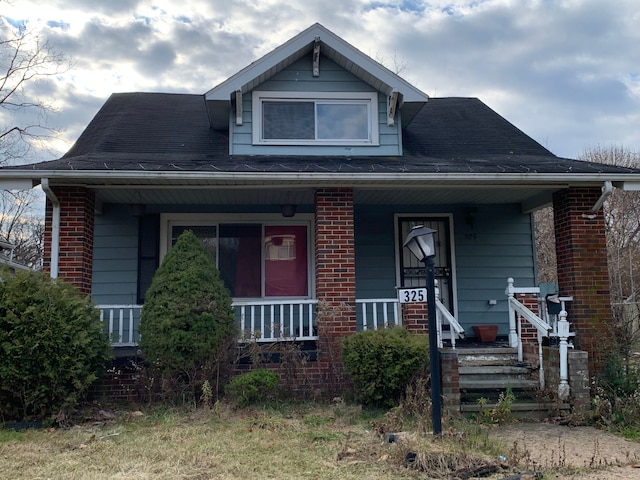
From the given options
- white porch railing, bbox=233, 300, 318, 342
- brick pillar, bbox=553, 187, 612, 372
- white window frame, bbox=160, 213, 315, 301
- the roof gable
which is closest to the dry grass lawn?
white porch railing, bbox=233, 300, 318, 342

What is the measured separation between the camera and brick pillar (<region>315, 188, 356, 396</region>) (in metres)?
7.38

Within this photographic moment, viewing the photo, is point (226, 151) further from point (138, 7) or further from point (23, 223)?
point (23, 223)

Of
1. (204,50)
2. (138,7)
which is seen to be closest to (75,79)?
(204,50)

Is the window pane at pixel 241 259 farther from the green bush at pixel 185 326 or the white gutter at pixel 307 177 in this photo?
the green bush at pixel 185 326

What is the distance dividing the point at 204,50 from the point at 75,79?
516 centimetres

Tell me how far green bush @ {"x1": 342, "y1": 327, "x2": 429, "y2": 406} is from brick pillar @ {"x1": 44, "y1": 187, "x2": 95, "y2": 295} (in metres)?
3.96

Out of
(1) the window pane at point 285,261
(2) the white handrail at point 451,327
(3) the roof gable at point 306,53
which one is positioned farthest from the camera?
(1) the window pane at point 285,261

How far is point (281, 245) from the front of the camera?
966 cm

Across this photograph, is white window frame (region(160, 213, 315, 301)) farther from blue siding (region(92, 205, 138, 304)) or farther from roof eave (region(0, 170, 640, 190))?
roof eave (region(0, 170, 640, 190))

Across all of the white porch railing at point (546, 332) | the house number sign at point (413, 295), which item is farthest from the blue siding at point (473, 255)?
the house number sign at point (413, 295)

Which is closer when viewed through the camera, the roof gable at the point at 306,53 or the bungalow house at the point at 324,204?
the bungalow house at the point at 324,204

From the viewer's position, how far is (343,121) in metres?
9.25

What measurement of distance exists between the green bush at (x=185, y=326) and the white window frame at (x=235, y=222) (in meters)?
2.35

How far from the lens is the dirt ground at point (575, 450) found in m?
4.63
